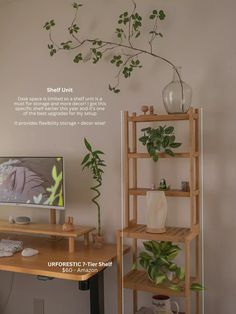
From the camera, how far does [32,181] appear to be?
2.60m

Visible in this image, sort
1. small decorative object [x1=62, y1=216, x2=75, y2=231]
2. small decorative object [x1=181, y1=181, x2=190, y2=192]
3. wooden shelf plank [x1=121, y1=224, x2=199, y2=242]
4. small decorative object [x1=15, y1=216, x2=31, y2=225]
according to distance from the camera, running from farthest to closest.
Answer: small decorative object [x1=15, y1=216, x2=31, y2=225] < small decorative object [x1=62, y1=216, x2=75, y2=231] < small decorative object [x1=181, y1=181, x2=190, y2=192] < wooden shelf plank [x1=121, y1=224, x2=199, y2=242]

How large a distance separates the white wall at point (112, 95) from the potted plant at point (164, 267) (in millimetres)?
265

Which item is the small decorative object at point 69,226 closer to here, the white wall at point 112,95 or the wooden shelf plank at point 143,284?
the white wall at point 112,95

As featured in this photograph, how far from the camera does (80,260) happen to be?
223 cm

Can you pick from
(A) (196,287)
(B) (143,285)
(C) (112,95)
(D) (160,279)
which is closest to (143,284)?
(B) (143,285)

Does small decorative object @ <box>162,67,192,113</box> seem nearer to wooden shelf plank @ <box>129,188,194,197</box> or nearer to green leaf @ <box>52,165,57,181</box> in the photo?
wooden shelf plank @ <box>129,188,194,197</box>

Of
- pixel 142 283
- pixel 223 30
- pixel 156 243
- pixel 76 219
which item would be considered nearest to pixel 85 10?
pixel 223 30

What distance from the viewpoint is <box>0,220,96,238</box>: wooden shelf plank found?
2.39m

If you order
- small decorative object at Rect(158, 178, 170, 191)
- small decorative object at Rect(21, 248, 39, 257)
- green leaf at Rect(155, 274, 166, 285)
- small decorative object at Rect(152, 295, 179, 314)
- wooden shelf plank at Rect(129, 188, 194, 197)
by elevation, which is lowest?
small decorative object at Rect(152, 295, 179, 314)

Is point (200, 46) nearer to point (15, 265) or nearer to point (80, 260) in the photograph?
point (80, 260)

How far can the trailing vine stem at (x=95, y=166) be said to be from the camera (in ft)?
7.99

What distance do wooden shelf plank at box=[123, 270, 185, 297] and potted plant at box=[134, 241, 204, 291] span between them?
0.07 feet

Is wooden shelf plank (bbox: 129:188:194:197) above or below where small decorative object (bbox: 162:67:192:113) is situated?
below

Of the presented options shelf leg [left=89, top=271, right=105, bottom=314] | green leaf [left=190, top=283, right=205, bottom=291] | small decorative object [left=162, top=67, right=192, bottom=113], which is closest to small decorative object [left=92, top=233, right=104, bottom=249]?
shelf leg [left=89, top=271, right=105, bottom=314]
